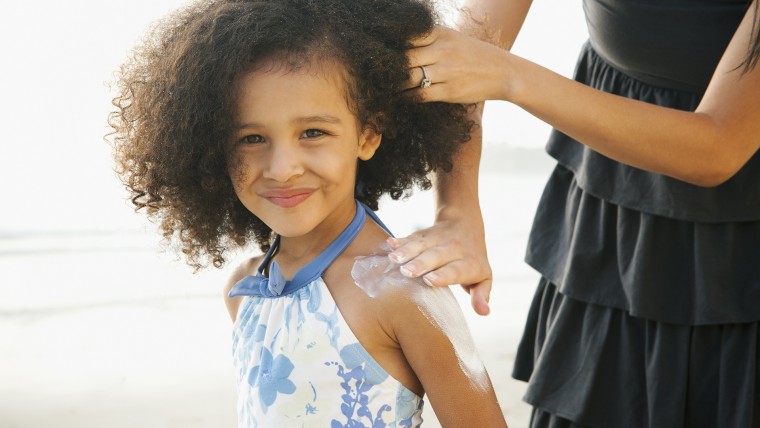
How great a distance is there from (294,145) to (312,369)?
343 mm

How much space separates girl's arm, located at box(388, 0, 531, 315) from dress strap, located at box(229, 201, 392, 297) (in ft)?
0.33

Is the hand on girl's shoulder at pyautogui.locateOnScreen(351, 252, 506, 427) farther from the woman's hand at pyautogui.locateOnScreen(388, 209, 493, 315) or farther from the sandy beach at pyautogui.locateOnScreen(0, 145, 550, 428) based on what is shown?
the sandy beach at pyautogui.locateOnScreen(0, 145, 550, 428)

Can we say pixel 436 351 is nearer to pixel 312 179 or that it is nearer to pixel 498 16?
pixel 312 179

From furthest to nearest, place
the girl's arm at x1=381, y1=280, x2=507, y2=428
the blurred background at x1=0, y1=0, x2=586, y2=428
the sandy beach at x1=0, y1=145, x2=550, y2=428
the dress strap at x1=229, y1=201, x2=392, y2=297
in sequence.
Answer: the blurred background at x1=0, y1=0, x2=586, y2=428, the sandy beach at x1=0, y1=145, x2=550, y2=428, the dress strap at x1=229, y1=201, x2=392, y2=297, the girl's arm at x1=381, y1=280, x2=507, y2=428

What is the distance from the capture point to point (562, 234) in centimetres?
187

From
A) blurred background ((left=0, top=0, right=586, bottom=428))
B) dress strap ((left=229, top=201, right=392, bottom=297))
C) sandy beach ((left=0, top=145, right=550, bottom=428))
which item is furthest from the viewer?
blurred background ((left=0, top=0, right=586, bottom=428))

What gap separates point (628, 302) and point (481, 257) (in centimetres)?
35

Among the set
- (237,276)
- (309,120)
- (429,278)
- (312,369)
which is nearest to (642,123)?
(429,278)

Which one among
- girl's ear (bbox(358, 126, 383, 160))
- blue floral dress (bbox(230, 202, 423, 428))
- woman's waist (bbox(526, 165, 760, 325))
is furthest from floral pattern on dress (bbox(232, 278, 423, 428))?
woman's waist (bbox(526, 165, 760, 325))

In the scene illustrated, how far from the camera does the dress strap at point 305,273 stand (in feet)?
4.90

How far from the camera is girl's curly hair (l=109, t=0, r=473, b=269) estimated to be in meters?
1.42

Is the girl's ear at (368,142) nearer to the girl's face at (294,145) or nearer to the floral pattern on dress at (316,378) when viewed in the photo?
the girl's face at (294,145)

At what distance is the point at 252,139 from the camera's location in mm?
1450

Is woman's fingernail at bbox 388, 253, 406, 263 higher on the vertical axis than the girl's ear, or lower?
lower
